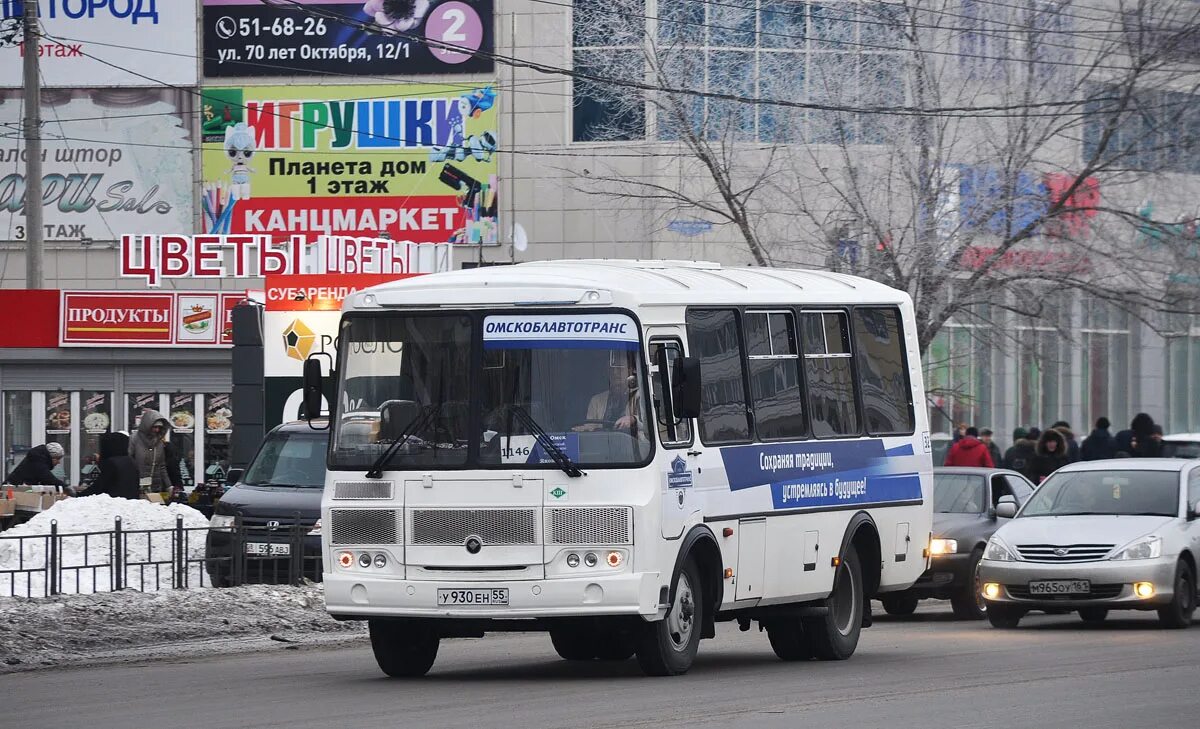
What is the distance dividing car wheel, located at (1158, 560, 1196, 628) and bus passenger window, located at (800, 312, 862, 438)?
3903mm

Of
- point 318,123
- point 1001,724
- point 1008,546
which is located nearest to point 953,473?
point 1008,546

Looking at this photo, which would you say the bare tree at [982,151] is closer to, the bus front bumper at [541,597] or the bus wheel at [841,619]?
the bus wheel at [841,619]

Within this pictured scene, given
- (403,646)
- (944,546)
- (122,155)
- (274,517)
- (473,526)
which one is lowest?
(403,646)

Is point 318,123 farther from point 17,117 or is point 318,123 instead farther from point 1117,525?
point 1117,525

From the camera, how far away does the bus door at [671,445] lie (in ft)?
40.5

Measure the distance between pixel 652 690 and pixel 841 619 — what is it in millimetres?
3182

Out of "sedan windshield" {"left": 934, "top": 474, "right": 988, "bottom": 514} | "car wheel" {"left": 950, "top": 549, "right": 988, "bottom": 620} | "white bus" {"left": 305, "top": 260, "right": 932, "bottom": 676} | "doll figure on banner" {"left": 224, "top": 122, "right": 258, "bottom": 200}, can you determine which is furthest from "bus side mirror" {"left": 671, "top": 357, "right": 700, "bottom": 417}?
"doll figure on banner" {"left": 224, "top": 122, "right": 258, "bottom": 200}

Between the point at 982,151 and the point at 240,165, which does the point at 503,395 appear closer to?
the point at 982,151

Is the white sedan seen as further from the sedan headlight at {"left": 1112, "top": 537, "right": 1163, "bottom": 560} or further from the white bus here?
the white bus

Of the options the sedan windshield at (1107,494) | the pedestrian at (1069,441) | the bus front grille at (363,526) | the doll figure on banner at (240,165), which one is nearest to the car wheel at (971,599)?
the sedan windshield at (1107,494)

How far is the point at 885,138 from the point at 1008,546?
38.5 feet

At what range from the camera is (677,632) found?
41.6ft

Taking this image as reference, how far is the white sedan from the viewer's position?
16.8m

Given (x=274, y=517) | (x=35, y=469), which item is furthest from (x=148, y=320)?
(x=274, y=517)
